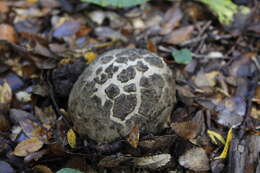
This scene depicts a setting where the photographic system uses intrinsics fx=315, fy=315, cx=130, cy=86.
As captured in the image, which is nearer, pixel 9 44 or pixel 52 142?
pixel 52 142

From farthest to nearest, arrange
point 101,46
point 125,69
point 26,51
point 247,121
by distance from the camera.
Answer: point 101,46 < point 26,51 < point 247,121 < point 125,69

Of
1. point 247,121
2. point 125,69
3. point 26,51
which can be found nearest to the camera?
point 125,69

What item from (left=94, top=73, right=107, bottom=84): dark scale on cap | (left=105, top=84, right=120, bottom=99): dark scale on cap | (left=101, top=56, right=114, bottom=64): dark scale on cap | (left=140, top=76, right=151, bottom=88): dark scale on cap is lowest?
(left=105, top=84, right=120, bottom=99): dark scale on cap

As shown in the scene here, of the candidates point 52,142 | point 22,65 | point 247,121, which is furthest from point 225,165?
point 22,65

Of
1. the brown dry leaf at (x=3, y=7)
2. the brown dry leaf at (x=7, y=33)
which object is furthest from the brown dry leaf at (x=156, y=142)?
the brown dry leaf at (x=3, y=7)

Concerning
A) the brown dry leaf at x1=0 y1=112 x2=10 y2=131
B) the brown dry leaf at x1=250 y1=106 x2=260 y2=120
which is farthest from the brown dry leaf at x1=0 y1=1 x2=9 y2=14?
the brown dry leaf at x1=250 y1=106 x2=260 y2=120

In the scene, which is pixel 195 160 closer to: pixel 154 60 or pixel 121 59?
pixel 154 60

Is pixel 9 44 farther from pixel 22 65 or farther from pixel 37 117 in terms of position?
pixel 37 117

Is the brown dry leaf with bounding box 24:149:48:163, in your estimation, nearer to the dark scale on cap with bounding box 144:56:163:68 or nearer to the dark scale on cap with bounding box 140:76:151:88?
the dark scale on cap with bounding box 140:76:151:88
